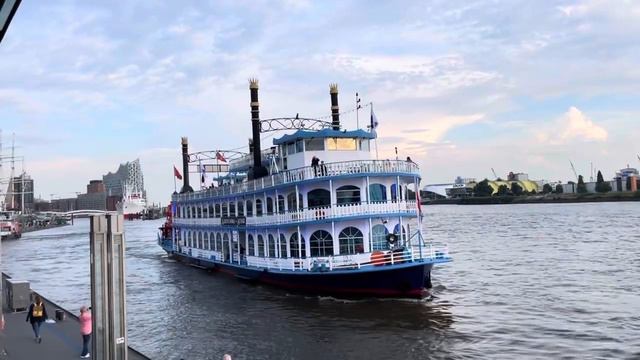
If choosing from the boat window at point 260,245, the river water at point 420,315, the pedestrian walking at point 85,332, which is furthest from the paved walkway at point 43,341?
the boat window at point 260,245

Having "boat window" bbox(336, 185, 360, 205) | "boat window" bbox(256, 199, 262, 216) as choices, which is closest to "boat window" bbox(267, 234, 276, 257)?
"boat window" bbox(256, 199, 262, 216)

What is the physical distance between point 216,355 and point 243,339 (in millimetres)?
2315

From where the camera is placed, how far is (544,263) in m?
44.5

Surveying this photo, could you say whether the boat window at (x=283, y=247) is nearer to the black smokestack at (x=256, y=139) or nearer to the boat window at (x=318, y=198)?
the boat window at (x=318, y=198)

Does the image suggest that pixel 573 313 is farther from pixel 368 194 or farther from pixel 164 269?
pixel 164 269

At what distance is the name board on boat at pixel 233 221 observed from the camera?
36969 mm

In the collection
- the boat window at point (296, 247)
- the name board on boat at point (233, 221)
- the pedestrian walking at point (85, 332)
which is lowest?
the pedestrian walking at point (85, 332)

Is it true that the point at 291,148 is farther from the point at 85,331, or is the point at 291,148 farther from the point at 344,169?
the point at 85,331

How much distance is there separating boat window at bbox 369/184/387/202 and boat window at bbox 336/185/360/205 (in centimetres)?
77

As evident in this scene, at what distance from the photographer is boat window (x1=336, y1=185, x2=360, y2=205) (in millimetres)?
30391

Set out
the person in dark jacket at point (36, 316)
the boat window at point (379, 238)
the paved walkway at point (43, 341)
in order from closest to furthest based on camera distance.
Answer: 1. the paved walkway at point (43, 341)
2. the person in dark jacket at point (36, 316)
3. the boat window at point (379, 238)

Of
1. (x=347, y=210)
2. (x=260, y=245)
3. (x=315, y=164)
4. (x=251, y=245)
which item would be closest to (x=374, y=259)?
(x=347, y=210)

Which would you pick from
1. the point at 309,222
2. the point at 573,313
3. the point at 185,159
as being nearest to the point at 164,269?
the point at 185,159

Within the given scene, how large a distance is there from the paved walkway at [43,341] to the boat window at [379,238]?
14658 millimetres
